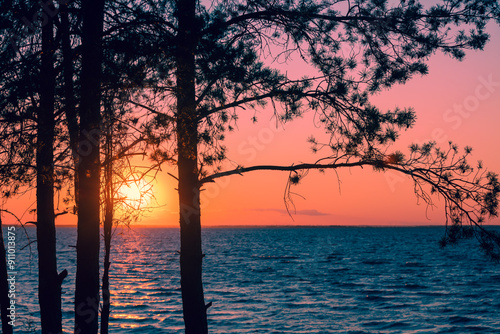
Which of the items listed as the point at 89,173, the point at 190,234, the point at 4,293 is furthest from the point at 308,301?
the point at 89,173

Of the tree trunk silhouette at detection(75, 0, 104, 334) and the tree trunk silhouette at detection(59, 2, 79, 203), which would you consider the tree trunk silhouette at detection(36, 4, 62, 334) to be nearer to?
the tree trunk silhouette at detection(59, 2, 79, 203)

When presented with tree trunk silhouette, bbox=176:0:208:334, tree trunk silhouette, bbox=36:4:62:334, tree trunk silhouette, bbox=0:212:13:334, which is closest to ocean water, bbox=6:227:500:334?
tree trunk silhouette, bbox=0:212:13:334

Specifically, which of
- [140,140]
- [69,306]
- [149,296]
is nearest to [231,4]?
[140,140]

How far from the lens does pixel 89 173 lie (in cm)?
802

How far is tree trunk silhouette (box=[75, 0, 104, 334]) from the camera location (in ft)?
25.6

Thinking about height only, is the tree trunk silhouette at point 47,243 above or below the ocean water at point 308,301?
above

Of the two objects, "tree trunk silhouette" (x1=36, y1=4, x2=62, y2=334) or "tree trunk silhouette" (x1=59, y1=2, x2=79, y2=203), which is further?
"tree trunk silhouette" (x1=36, y1=4, x2=62, y2=334)

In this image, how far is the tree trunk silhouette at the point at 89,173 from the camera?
25.6 feet

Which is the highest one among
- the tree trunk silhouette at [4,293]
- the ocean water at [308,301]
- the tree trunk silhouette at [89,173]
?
the tree trunk silhouette at [89,173]

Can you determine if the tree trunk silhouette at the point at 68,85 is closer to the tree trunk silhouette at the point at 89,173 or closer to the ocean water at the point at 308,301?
the tree trunk silhouette at the point at 89,173

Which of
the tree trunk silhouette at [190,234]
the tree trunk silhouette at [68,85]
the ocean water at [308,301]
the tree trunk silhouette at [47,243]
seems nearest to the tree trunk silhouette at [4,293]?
the ocean water at [308,301]

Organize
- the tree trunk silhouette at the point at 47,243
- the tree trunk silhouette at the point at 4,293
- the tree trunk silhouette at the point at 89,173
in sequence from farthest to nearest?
1. the tree trunk silhouette at the point at 4,293
2. the tree trunk silhouette at the point at 47,243
3. the tree trunk silhouette at the point at 89,173

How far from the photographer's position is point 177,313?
88.9 feet

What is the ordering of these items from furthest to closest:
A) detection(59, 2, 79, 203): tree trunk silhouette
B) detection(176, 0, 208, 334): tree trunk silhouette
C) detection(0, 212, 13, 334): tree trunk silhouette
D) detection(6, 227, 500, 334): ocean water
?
1. detection(6, 227, 500, 334): ocean water
2. detection(0, 212, 13, 334): tree trunk silhouette
3. detection(176, 0, 208, 334): tree trunk silhouette
4. detection(59, 2, 79, 203): tree trunk silhouette
